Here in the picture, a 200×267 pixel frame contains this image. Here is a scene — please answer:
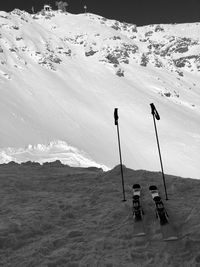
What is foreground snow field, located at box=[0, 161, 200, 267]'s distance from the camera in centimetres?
537

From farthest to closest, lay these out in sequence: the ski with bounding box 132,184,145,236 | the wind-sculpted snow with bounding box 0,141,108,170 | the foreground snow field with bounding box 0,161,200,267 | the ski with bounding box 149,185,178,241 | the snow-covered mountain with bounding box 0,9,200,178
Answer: the snow-covered mountain with bounding box 0,9,200,178 → the wind-sculpted snow with bounding box 0,141,108,170 → the ski with bounding box 132,184,145,236 → the ski with bounding box 149,185,178,241 → the foreground snow field with bounding box 0,161,200,267

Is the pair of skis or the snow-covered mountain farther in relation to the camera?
the snow-covered mountain

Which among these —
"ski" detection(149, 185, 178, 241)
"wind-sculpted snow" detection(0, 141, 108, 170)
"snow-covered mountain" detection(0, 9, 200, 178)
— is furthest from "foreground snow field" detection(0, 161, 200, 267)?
"snow-covered mountain" detection(0, 9, 200, 178)

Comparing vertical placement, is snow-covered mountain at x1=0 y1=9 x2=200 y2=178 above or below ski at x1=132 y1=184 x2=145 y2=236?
above

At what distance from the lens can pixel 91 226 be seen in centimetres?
667

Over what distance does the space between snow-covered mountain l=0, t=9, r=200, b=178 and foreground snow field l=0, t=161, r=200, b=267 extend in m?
21.5

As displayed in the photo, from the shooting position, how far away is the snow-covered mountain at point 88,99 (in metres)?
42.1

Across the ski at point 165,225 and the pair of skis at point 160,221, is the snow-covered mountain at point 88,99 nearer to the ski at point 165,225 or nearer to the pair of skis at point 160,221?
the pair of skis at point 160,221

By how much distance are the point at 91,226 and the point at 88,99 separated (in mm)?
58326

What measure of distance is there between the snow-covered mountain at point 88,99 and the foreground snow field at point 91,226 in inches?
846

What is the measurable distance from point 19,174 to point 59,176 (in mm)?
1491

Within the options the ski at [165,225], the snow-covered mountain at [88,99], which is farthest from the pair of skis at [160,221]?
the snow-covered mountain at [88,99]

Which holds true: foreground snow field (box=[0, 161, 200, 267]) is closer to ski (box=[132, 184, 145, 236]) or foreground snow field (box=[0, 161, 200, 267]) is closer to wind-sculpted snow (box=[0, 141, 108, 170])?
ski (box=[132, 184, 145, 236])

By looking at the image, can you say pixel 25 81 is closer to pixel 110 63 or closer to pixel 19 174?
pixel 110 63
